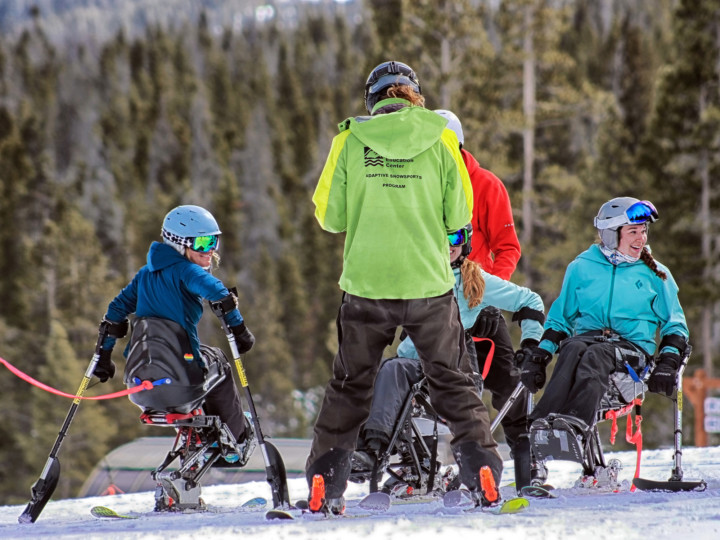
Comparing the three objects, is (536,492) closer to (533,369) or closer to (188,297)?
(533,369)

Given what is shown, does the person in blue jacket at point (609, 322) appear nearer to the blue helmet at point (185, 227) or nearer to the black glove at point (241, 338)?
the black glove at point (241, 338)

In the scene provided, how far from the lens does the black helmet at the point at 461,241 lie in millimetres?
5199

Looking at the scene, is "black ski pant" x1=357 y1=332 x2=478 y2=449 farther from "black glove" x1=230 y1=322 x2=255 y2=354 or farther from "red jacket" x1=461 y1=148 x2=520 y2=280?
"red jacket" x1=461 y1=148 x2=520 y2=280

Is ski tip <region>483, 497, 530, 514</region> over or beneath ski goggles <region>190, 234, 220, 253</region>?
beneath

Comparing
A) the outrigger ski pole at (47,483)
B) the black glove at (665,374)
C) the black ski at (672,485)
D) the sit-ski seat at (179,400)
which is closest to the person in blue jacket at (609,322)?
the black glove at (665,374)

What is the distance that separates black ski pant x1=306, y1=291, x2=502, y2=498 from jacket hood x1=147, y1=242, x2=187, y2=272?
4.54 ft

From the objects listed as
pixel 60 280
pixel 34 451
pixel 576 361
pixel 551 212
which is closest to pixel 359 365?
pixel 576 361

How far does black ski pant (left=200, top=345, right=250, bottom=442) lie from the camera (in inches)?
218

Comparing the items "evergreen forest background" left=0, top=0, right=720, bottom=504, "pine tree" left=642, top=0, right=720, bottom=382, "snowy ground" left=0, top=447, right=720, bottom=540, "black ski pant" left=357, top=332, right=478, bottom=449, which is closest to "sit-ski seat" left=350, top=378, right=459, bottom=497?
"black ski pant" left=357, top=332, right=478, bottom=449

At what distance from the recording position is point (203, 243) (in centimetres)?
549

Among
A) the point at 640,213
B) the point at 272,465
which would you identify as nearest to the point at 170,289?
the point at 272,465

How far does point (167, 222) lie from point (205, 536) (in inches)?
86.6

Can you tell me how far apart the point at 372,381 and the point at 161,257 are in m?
1.61

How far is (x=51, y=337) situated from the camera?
43812 mm
